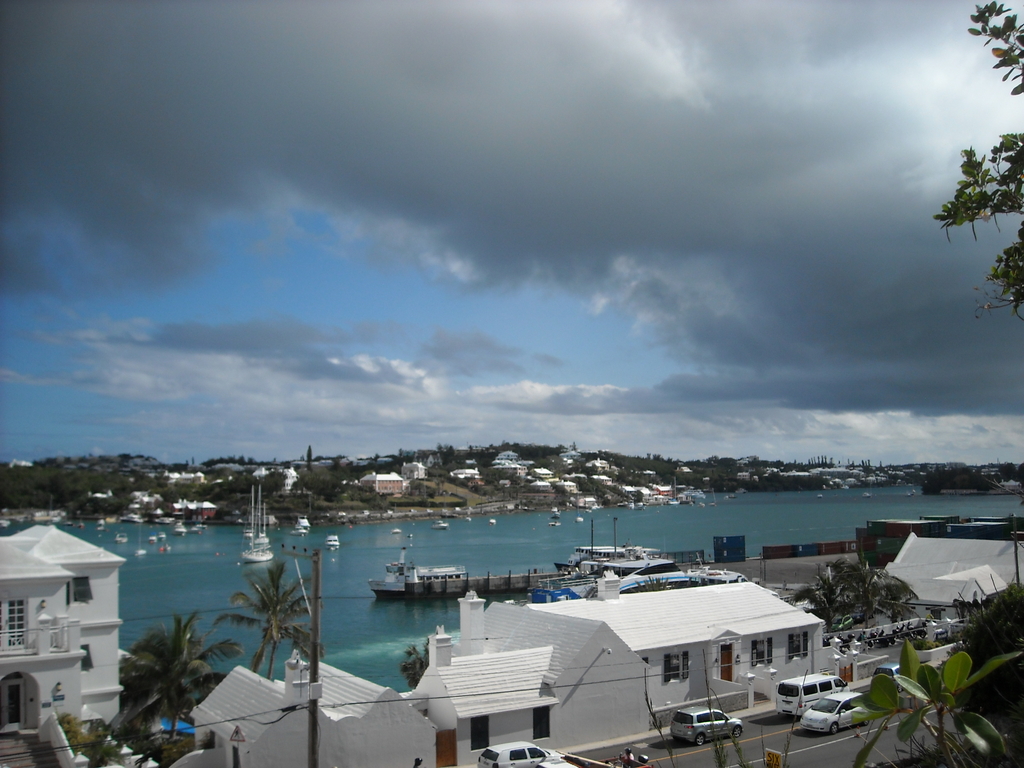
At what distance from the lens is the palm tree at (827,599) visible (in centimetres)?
3638

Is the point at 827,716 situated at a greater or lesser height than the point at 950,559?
lesser

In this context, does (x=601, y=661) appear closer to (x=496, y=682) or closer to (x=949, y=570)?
(x=496, y=682)

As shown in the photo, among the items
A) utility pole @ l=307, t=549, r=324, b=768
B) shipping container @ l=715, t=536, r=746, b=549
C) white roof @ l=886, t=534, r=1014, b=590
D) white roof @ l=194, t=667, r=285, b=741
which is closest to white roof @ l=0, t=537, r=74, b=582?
white roof @ l=194, t=667, r=285, b=741

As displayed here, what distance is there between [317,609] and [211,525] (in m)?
143

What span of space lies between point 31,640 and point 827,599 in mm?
31335

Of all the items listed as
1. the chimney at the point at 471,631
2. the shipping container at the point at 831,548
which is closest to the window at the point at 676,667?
the chimney at the point at 471,631

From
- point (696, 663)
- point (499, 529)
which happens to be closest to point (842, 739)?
point (696, 663)

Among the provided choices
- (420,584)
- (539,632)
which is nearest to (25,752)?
(539,632)

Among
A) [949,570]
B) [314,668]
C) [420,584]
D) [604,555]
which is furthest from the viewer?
[604,555]

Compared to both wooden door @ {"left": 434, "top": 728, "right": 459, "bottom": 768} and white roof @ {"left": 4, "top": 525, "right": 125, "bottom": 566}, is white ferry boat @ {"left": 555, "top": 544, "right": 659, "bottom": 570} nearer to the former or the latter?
white roof @ {"left": 4, "top": 525, "right": 125, "bottom": 566}

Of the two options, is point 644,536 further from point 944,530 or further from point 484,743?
point 484,743

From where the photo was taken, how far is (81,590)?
23.4m

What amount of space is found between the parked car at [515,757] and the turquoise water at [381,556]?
21915 millimetres

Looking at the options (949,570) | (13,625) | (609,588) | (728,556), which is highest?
(13,625)
